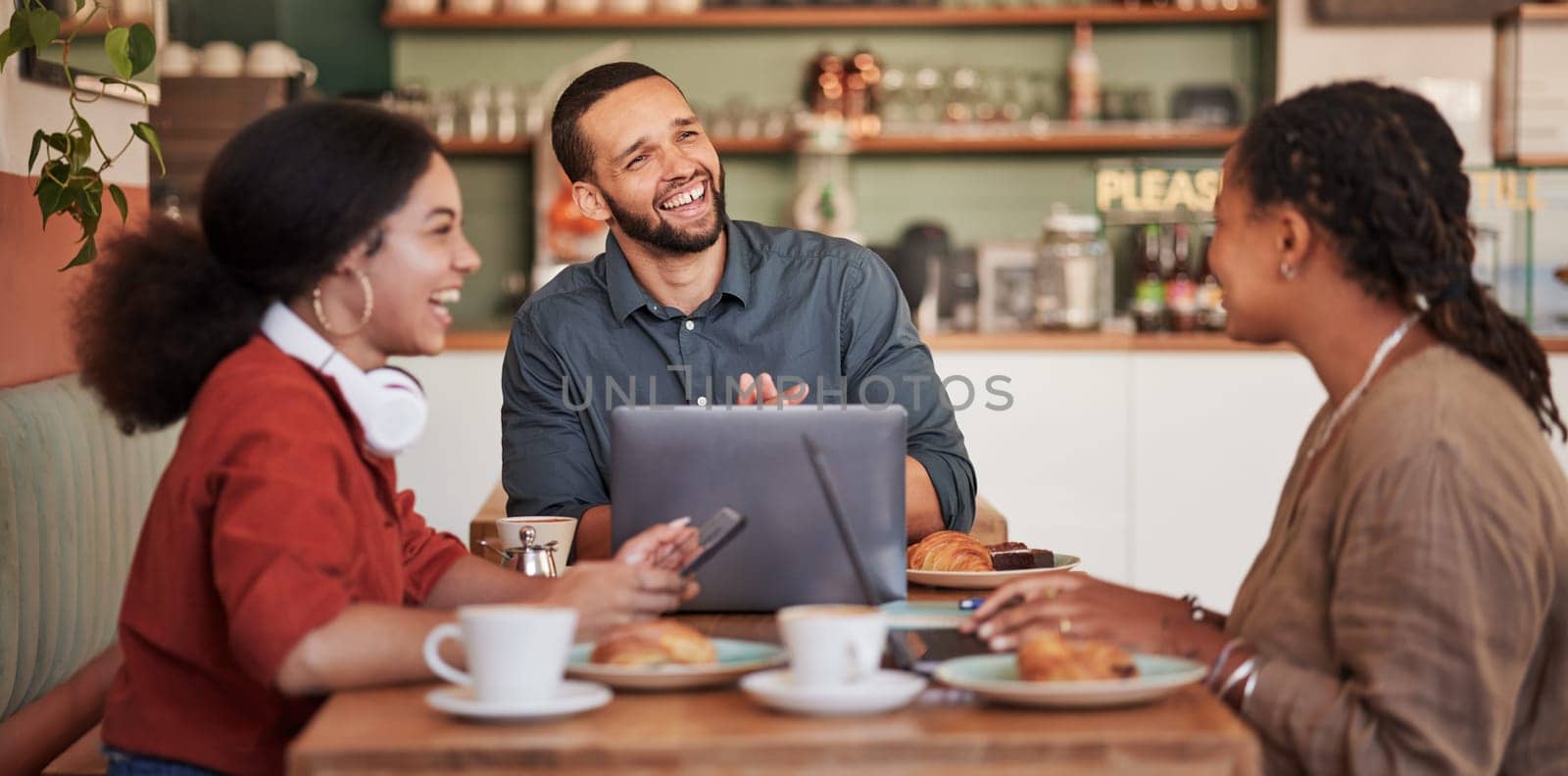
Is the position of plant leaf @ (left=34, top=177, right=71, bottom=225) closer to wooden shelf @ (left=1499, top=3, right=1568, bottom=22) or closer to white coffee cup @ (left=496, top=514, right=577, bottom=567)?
white coffee cup @ (left=496, top=514, right=577, bottom=567)

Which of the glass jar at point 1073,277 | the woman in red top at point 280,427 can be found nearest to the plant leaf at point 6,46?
the woman in red top at point 280,427

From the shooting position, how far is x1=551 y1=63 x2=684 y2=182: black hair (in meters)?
2.53

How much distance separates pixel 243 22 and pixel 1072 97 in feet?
9.40

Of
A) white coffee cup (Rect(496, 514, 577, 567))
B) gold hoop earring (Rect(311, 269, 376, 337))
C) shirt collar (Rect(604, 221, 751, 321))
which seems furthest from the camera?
shirt collar (Rect(604, 221, 751, 321))

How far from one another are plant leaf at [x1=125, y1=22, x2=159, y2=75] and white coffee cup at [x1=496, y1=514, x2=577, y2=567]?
2.99ft

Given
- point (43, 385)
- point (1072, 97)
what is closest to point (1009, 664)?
point (43, 385)

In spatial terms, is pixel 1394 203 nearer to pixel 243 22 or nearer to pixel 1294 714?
pixel 1294 714

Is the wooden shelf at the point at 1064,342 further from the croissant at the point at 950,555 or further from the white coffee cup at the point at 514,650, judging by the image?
the white coffee cup at the point at 514,650

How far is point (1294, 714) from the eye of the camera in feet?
4.53

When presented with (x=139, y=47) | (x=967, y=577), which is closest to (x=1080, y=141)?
(x=139, y=47)

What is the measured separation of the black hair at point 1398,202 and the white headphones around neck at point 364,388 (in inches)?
30.9

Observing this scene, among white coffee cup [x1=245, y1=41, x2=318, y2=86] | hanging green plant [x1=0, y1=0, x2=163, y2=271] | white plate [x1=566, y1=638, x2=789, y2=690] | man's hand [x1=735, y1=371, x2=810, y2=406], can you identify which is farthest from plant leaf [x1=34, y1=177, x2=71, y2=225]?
white coffee cup [x1=245, y1=41, x2=318, y2=86]

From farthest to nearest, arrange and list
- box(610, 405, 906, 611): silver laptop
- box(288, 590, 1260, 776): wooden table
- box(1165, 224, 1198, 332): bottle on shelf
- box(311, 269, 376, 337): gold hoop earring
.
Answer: box(1165, 224, 1198, 332): bottle on shelf, box(610, 405, 906, 611): silver laptop, box(311, 269, 376, 337): gold hoop earring, box(288, 590, 1260, 776): wooden table

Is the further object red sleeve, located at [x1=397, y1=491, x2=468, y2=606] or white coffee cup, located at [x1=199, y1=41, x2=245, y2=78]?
white coffee cup, located at [x1=199, y1=41, x2=245, y2=78]
